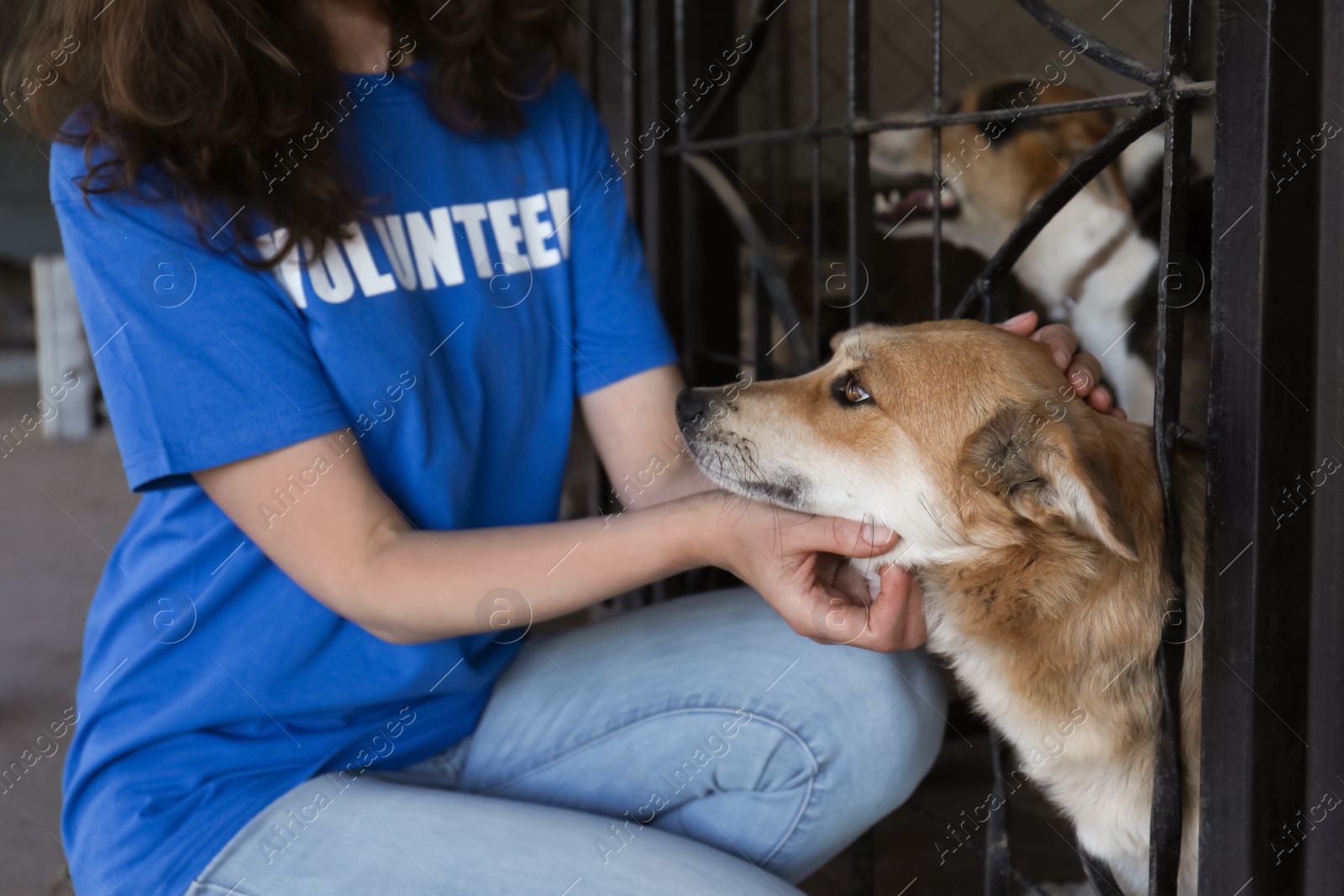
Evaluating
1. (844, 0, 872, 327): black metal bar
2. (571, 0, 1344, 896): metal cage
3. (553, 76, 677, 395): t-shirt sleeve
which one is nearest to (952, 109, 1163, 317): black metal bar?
(571, 0, 1344, 896): metal cage

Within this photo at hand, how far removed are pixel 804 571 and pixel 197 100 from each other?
0.90 m

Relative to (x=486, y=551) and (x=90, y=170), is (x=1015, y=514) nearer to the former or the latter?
Answer: (x=486, y=551)

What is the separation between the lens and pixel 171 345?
1.25 meters

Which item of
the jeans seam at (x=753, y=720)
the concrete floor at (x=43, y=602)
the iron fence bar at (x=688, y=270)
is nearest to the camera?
the jeans seam at (x=753, y=720)

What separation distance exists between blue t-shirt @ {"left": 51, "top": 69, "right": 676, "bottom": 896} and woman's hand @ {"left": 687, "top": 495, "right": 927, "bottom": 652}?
407 mm

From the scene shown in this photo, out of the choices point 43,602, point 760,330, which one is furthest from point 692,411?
point 43,602

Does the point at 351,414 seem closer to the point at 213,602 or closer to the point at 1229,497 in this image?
the point at 213,602

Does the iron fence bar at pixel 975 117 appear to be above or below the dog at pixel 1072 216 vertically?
above

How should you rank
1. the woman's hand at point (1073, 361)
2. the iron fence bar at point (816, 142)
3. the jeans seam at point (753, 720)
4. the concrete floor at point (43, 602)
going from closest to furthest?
the woman's hand at point (1073, 361)
the jeans seam at point (753, 720)
the iron fence bar at point (816, 142)
the concrete floor at point (43, 602)

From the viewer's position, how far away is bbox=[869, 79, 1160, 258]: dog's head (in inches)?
102

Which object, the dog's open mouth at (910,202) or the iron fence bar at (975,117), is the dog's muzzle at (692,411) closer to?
the iron fence bar at (975,117)

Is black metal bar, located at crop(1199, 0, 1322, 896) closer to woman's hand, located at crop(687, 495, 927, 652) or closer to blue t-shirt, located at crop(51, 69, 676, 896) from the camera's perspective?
woman's hand, located at crop(687, 495, 927, 652)

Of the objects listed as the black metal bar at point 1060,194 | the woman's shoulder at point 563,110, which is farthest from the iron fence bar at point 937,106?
the woman's shoulder at point 563,110

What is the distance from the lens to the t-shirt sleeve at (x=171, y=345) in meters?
1.25
